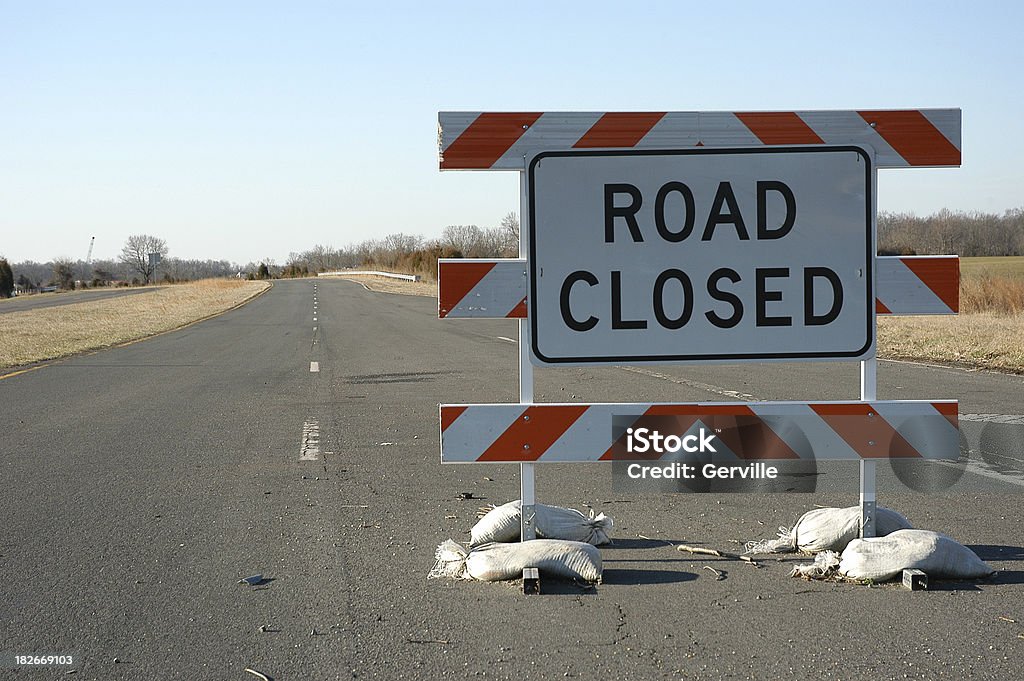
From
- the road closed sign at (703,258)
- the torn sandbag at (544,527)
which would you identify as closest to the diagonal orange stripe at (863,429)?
the road closed sign at (703,258)

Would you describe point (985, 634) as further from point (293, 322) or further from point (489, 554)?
point (293, 322)

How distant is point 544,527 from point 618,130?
198 cm

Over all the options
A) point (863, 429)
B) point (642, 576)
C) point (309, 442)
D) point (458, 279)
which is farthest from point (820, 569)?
point (309, 442)

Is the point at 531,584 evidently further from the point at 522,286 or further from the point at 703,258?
the point at 703,258

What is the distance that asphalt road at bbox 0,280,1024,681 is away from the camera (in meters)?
3.66

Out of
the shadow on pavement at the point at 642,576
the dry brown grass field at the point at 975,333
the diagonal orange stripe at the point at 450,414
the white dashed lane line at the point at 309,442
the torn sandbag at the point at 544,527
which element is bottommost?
the shadow on pavement at the point at 642,576

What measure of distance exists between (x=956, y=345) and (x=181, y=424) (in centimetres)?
1239

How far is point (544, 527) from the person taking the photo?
4930mm

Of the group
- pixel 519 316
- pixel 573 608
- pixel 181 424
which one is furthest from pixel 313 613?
pixel 181 424

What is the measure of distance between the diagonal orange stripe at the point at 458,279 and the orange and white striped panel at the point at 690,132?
1.48 ft

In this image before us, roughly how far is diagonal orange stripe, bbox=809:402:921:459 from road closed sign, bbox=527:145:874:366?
0.26 metres

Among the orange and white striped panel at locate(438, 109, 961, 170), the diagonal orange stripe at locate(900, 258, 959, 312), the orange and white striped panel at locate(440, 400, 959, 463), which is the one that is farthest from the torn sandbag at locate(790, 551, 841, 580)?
the orange and white striped panel at locate(438, 109, 961, 170)

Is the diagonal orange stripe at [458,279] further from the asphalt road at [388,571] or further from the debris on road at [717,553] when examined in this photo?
the debris on road at [717,553]

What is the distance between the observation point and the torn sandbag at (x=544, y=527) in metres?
4.94
